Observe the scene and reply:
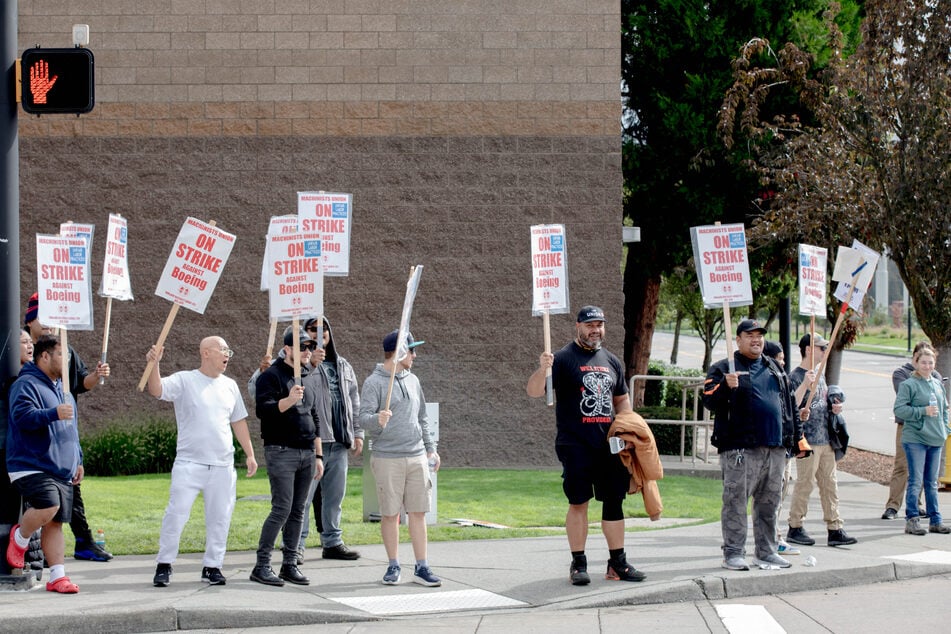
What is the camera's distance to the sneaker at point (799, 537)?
440 inches

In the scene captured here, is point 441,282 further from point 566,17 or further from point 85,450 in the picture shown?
point 85,450

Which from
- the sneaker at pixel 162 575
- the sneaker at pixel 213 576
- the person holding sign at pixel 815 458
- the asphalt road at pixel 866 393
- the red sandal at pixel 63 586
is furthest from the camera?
the asphalt road at pixel 866 393

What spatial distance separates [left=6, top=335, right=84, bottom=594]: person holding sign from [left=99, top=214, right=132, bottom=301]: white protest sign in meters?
0.77

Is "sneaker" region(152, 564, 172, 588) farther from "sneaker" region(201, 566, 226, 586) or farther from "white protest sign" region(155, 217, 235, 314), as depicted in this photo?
"white protest sign" region(155, 217, 235, 314)

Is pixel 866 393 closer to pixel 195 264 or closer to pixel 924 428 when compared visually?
pixel 924 428

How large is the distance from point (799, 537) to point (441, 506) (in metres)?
4.14

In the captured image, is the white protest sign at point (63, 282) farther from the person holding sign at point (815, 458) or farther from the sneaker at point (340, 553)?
the person holding sign at point (815, 458)

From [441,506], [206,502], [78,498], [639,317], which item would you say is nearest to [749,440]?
[206,502]

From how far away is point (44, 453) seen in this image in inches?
336

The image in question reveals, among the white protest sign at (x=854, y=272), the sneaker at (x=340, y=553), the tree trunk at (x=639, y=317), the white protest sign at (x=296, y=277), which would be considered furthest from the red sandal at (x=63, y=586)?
the tree trunk at (x=639, y=317)

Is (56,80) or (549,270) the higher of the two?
(56,80)

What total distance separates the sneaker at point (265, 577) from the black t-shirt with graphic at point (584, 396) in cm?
234

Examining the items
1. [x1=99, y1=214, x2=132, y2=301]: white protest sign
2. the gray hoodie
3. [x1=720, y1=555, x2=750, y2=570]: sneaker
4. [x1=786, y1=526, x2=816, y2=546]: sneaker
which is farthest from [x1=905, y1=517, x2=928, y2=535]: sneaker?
[x1=99, y1=214, x2=132, y2=301]: white protest sign

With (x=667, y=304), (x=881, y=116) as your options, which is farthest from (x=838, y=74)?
(x=667, y=304)
